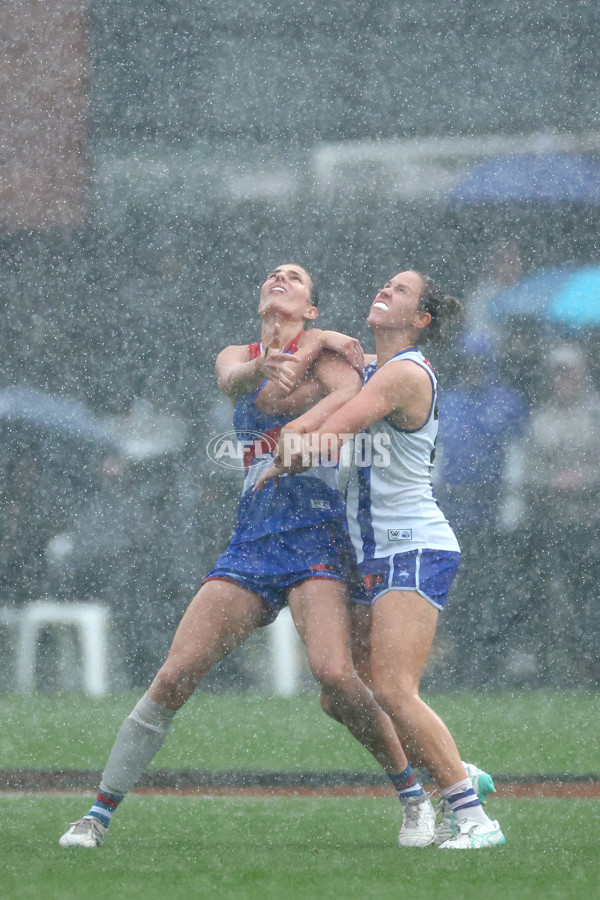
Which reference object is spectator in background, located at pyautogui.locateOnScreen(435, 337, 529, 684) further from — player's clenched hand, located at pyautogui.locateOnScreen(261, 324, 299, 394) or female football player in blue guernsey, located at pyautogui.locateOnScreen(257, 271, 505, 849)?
player's clenched hand, located at pyautogui.locateOnScreen(261, 324, 299, 394)

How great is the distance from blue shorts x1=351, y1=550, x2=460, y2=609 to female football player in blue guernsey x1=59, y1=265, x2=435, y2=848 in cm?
12

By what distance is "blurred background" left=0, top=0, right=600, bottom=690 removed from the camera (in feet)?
27.2

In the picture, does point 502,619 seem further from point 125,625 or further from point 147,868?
point 147,868

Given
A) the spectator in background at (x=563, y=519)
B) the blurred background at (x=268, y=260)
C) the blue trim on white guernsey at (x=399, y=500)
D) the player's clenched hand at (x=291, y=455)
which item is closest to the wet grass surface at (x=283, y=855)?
the blue trim on white guernsey at (x=399, y=500)

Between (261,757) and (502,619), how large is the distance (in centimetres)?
269

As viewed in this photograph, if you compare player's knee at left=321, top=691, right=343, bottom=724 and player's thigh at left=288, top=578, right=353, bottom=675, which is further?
player's knee at left=321, top=691, right=343, bottom=724

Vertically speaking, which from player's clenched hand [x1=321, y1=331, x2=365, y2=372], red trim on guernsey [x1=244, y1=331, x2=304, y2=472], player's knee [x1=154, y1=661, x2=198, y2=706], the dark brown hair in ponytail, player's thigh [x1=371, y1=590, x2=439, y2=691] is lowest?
player's knee [x1=154, y1=661, x2=198, y2=706]

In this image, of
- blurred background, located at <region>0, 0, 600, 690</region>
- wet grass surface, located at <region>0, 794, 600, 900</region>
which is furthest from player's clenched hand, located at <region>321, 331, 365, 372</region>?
blurred background, located at <region>0, 0, 600, 690</region>

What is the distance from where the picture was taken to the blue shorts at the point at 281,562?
3842 millimetres

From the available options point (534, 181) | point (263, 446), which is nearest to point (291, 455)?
point (263, 446)

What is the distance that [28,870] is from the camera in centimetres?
342

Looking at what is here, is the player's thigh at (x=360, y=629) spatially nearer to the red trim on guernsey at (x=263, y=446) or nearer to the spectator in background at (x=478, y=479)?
the red trim on guernsey at (x=263, y=446)

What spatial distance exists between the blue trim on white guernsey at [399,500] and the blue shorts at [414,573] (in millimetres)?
22

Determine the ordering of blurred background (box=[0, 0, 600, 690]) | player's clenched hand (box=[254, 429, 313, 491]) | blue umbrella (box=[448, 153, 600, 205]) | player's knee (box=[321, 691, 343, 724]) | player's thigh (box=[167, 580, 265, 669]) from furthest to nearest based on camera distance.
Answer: blue umbrella (box=[448, 153, 600, 205]), blurred background (box=[0, 0, 600, 690]), player's knee (box=[321, 691, 343, 724]), player's thigh (box=[167, 580, 265, 669]), player's clenched hand (box=[254, 429, 313, 491])
